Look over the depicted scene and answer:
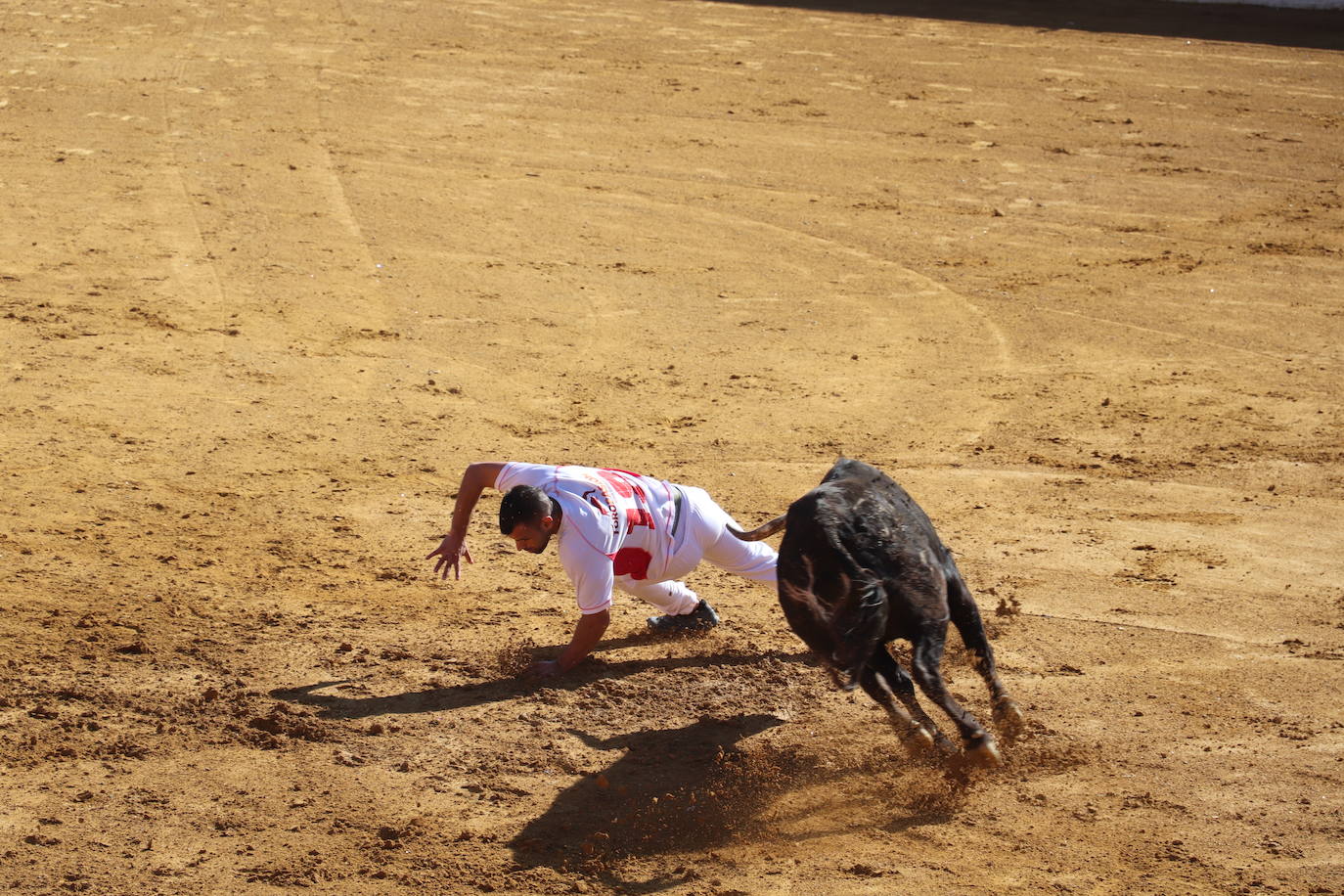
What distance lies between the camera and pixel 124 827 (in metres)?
5.78

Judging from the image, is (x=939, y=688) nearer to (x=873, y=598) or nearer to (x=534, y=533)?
(x=873, y=598)

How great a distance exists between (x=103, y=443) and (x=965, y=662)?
5882 millimetres

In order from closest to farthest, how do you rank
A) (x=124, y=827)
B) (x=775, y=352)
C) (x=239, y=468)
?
(x=124, y=827) < (x=239, y=468) < (x=775, y=352)

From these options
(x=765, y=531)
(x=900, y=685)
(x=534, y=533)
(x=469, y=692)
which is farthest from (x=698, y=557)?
(x=900, y=685)

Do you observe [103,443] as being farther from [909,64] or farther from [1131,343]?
[909,64]

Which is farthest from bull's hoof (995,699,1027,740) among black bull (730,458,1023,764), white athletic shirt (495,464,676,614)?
white athletic shirt (495,464,676,614)

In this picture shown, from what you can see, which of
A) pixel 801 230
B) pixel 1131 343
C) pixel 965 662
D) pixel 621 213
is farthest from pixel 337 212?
pixel 965 662

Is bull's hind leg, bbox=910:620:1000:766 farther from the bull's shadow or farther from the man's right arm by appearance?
the man's right arm

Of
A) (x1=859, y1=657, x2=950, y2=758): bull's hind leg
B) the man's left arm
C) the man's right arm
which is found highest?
the man's right arm

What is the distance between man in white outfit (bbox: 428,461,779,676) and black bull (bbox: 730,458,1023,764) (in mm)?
1091

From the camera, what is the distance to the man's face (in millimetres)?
6398

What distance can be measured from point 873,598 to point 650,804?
141 cm

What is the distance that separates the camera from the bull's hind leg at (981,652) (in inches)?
247

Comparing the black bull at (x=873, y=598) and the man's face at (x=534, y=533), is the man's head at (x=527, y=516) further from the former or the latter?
the black bull at (x=873, y=598)
